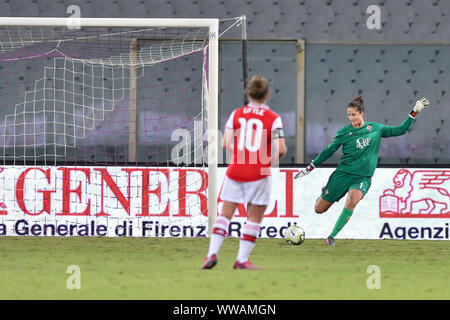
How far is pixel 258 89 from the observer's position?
7.80m

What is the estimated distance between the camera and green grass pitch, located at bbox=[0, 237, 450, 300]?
22.1 ft

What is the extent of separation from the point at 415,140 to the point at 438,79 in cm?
89

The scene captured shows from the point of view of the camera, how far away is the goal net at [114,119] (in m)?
12.4

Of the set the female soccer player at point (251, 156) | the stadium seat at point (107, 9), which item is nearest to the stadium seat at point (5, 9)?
the stadium seat at point (107, 9)

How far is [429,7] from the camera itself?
1402 cm

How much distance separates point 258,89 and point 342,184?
12.1 feet

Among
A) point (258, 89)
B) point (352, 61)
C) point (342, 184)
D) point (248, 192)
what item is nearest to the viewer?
point (258, 89)

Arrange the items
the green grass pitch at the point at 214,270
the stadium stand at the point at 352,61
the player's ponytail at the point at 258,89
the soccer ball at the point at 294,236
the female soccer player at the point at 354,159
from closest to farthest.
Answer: the green grass pitch at the point at 214,270, the player's ponytail at the point at 258,89, the female soccer player at the point at 354,159, the soccer ball at the point at 294,236, the stadium stand at the point at 352,61

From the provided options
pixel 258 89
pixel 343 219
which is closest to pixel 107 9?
pixel 343 219

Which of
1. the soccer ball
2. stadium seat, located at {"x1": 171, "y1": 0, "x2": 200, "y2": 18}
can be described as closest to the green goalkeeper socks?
the soccer ball

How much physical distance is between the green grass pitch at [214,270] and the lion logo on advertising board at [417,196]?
2.13 ft

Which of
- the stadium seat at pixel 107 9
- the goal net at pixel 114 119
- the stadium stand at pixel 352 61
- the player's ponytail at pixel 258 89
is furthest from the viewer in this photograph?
the stadium seat at pixel 107 9

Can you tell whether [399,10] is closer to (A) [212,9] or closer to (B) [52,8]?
(A) [212,9]

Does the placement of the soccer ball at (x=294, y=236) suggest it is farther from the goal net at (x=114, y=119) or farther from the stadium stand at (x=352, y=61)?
the stadium stand at (x=352, y=61)
